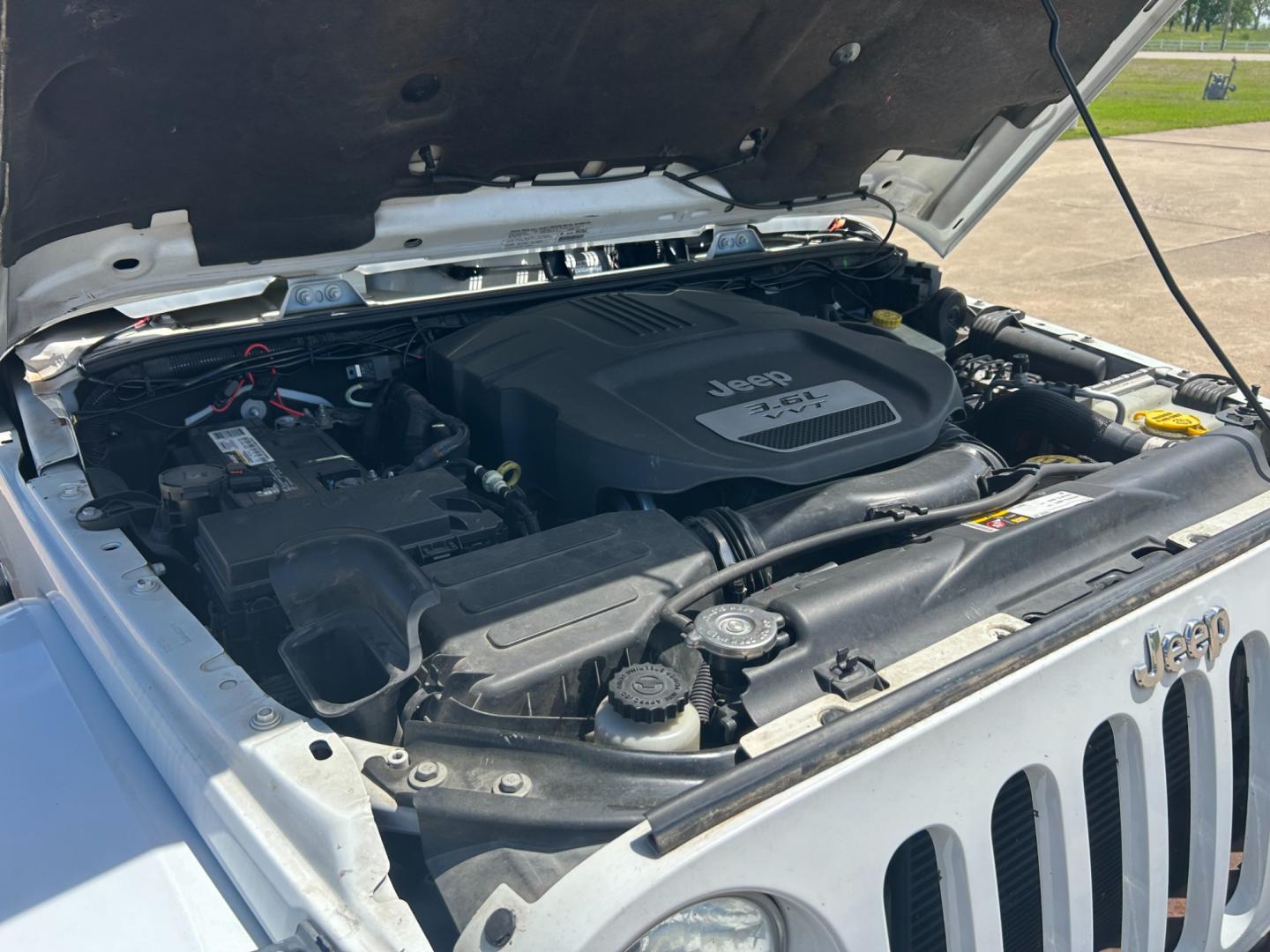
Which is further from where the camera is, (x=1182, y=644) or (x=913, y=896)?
→ (x=1182, y=644)

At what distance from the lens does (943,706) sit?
48.6 inches

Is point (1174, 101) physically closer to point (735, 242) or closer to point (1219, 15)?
point (735, 242)

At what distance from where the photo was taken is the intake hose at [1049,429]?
6.98ft

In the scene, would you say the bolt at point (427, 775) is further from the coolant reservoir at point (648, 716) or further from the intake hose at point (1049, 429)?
the intake hose at point (1049, 429)

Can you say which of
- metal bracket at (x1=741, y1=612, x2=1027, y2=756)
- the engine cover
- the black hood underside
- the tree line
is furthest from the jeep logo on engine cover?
the tree line

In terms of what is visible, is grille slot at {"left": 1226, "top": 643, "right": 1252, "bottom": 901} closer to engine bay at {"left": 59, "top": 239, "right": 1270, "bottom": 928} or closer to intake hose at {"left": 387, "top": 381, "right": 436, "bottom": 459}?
engine bay at {"left": 59, "top": 239, "right": 1270, "bottom": 928}

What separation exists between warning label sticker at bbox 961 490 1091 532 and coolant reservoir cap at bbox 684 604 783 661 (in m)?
0.44

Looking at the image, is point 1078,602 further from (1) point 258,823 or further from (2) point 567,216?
(2) point 567,216

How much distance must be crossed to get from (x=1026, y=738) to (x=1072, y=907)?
0.81 feet

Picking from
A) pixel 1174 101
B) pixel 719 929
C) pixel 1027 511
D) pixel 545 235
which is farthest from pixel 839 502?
pixel 1174 101

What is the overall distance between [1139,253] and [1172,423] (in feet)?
21.2

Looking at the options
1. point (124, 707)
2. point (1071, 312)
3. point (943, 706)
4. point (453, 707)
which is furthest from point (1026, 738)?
point (1071, 312)

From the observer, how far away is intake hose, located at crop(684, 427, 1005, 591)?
167cm

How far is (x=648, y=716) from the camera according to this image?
124 centimetres
